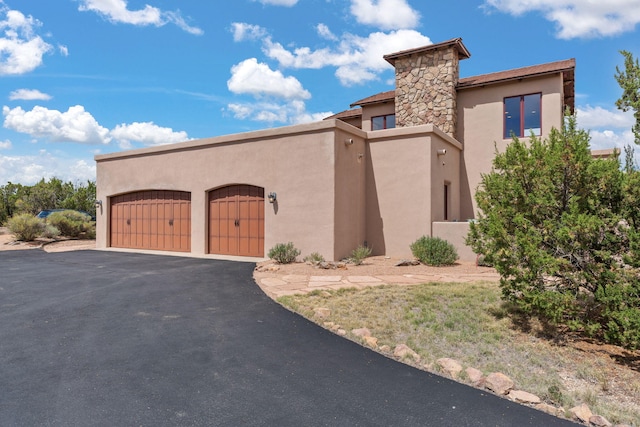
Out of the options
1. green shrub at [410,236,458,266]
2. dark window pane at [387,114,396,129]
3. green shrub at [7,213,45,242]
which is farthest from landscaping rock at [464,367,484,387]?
green shrub at [7,213,45,242]

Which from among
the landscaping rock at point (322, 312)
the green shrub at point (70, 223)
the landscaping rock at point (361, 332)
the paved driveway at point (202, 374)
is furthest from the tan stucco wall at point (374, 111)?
the green shrub at point (70, 223)

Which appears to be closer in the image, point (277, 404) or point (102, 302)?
point (277, 404)

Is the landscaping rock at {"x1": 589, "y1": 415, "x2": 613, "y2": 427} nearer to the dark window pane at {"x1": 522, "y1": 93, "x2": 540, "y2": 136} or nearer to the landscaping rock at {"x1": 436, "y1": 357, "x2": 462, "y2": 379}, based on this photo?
the landscaping rock at {"x1": 436, "y1": 357, "x2": 462, "y2": 379}

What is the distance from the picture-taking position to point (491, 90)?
50.8 feet

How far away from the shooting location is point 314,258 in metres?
11.5

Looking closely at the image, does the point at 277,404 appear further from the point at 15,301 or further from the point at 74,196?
the point at 74,196

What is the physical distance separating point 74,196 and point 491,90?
99.3 ft

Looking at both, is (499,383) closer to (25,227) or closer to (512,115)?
(512,115)

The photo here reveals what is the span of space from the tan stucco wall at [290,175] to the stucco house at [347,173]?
0.04 meters

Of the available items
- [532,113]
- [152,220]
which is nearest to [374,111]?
[532,113]

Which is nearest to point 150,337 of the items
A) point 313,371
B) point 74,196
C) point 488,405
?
point 313,371

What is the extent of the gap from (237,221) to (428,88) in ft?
31.9

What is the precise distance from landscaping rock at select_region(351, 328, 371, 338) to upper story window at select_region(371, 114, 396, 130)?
1376 centimetres

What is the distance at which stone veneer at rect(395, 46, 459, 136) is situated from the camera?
15.7 meters
